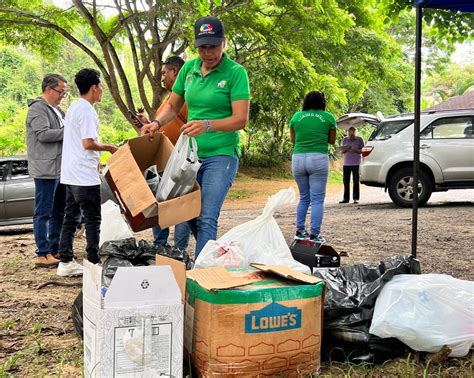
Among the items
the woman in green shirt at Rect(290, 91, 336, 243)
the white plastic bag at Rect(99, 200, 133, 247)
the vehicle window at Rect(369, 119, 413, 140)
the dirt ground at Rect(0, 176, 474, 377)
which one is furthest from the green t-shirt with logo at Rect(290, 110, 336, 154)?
the vehicle window at Rect(369, 119, 413, 140)

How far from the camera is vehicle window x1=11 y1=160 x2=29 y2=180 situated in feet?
29.0

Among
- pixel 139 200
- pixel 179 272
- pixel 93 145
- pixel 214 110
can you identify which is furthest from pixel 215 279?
pixel 93 145

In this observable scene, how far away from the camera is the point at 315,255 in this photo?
397cm

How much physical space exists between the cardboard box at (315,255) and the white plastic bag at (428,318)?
1.25 meters

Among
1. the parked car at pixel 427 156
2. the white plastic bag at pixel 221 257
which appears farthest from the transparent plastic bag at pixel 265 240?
the parked car at pixel 427 156

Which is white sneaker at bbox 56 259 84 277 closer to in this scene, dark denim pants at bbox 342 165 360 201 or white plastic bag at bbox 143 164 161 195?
white plastic bag at bbox 143 164 161 195

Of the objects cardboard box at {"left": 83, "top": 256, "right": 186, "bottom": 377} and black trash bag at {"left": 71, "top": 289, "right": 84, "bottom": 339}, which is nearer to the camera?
cardboard box at {"left": 83, "top": 256, "right": 186, "bottom": 377}

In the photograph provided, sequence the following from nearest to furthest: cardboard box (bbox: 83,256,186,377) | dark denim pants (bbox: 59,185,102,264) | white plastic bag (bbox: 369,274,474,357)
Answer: cardboard box (bbox: 83,256,186,377) → white plastic bag (bbox: 369,274,474,357) → dark denim pants (bbox: 59,185,102,264)

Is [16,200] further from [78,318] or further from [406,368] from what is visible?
[406,368]

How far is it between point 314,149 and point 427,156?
16.8 feet

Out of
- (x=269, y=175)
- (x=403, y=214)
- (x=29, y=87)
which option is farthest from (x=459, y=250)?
(x=29, y=87)

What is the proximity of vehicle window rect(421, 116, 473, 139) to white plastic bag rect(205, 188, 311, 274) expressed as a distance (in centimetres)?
780

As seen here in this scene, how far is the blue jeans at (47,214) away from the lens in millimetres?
5086

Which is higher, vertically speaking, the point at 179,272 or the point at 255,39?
the point at 255,39
